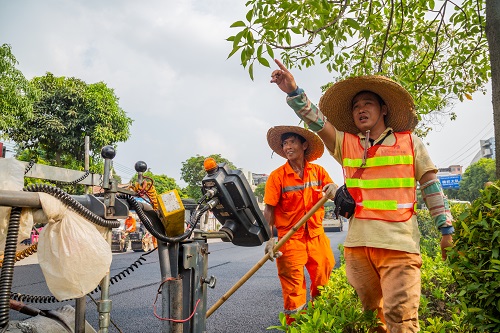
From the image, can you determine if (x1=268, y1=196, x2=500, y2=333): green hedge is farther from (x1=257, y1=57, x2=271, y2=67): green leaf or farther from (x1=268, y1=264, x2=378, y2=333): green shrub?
(x1=257, y1=57, x2=271, y2=67): green leaf

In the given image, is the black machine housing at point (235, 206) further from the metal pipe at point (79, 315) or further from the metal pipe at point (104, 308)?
the metal pipe at point (79, 315)

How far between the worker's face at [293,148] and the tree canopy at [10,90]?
46.6 feet

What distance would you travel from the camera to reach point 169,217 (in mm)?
2057

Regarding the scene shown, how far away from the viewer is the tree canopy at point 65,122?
22641mm

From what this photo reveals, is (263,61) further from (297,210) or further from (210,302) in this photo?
(210,302)

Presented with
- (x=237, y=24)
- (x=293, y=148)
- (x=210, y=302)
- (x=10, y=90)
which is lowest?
(x=210, y=302)

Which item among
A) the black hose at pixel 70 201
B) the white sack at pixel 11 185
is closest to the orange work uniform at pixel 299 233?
the black hose at pixel 70 201

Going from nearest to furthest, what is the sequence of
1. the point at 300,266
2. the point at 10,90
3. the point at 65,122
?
1. the point at 300,266
2. the point at 10,90
3. the point at 65,122

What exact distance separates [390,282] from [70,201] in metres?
1.78

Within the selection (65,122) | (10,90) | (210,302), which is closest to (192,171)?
(65,122)

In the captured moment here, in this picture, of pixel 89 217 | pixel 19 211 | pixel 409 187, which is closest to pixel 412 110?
pixel 409 187

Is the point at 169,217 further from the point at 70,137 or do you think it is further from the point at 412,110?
the point at 70,137

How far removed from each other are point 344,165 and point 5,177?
2025mm

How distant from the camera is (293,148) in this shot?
4215mm
